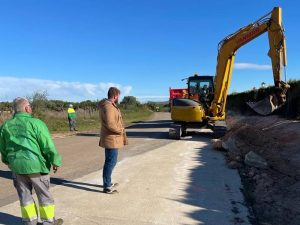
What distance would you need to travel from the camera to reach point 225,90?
1908cm

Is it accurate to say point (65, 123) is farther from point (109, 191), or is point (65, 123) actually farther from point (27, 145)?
point (27, 145)

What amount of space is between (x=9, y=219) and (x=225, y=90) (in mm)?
14387

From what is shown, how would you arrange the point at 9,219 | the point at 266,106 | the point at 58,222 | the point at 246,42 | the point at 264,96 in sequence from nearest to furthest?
the point at 58,222
the point at 9,219
the point at 246,42
the point at 266,106
the point at 264,96

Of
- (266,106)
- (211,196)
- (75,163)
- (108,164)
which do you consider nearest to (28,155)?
(108,164)

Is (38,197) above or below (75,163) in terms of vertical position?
above

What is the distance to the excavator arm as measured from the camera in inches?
632

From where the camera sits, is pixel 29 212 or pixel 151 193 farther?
→ pixel 151 193

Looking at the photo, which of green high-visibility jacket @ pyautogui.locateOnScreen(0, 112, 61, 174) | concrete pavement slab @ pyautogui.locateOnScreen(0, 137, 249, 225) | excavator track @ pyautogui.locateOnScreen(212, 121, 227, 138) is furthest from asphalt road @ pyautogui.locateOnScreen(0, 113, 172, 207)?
excavator track @ pyautogui.locateOnScreen(212, 121, 227, 138)

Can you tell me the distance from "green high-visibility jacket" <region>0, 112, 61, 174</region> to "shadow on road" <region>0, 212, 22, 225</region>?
3.22 ft

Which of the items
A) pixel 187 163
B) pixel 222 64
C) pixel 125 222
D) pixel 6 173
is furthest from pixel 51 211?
pixel 222 64

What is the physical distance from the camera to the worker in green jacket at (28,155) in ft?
17.0

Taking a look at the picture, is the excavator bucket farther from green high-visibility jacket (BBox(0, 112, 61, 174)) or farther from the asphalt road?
green high-visibility jacket (BBox(0, 112, 61, 174))

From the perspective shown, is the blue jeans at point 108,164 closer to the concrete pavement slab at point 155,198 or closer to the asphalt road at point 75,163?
the concrete pavement slab at point 155,198

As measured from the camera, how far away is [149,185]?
322 inches
